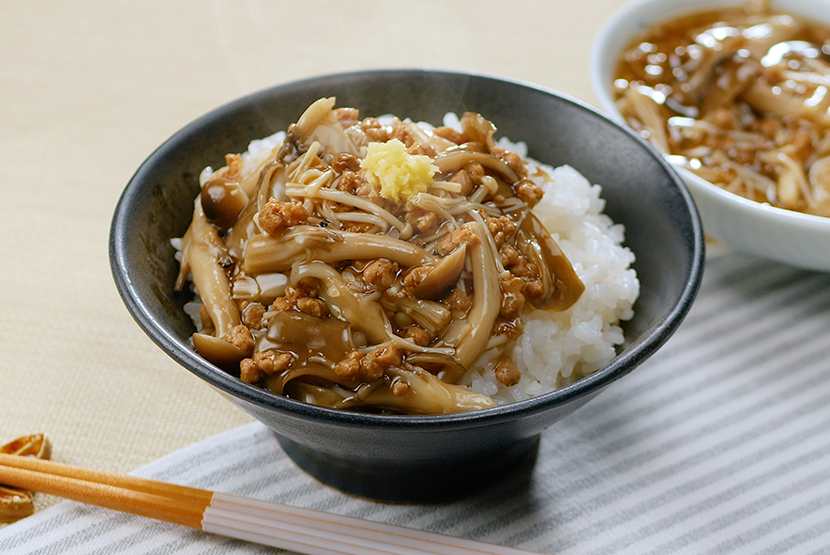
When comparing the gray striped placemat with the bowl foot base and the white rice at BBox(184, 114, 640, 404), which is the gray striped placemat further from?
the white rice at BBox(184, 114, 640, 404)

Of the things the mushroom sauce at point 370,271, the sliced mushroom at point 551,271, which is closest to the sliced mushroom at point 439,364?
the mushroom sauce at point 370,271

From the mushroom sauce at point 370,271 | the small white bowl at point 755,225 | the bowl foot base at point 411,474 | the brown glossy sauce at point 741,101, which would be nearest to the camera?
the mushroom sauce at point 370,271

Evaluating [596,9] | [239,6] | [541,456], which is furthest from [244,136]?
[596,9]

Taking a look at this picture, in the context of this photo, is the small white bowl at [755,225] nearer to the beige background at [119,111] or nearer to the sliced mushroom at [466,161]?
the sliced mushroom at [466,161]

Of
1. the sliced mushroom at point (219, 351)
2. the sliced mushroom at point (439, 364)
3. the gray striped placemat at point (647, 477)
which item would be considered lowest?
the gray striped placemat at point (647, 477)

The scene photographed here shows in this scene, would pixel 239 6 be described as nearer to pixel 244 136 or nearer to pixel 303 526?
pixel 244 136

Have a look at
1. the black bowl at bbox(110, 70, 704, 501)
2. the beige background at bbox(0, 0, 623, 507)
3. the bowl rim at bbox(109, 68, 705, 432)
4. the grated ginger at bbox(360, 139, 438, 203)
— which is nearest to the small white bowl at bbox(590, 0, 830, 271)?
the black bowl at bbox(110, 70, 704, 501)
